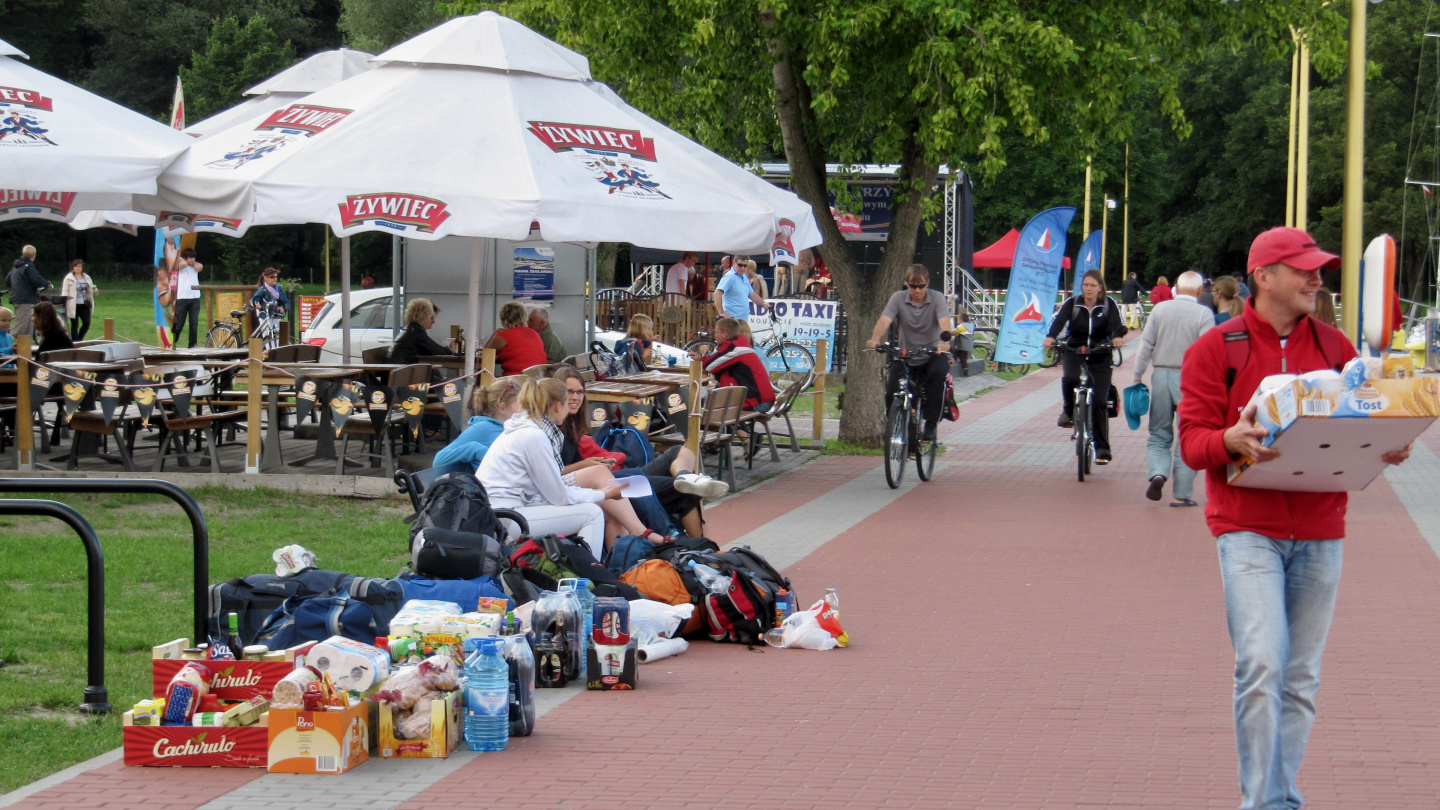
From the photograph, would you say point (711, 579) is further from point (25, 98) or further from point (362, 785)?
point (25, 98)

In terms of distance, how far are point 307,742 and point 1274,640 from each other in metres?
3.16

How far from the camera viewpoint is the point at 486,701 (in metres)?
5.38

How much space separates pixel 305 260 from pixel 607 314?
4064cm

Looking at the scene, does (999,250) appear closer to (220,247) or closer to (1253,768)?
(220,247)

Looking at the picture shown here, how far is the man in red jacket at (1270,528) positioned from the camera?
161 inches

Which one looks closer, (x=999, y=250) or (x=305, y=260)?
(x=999, y=250)

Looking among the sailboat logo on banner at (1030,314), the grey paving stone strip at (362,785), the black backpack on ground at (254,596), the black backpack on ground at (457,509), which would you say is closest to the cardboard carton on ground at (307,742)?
the grey paving stone strip at (362,785)

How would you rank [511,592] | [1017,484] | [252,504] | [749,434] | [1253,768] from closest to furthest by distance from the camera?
[1253,768] < [511,592] < [252,504] < [1017,484] < [749,434]

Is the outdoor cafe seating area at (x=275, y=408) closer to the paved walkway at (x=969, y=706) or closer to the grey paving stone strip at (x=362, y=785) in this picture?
the paved walkway at (x=969, y=706)

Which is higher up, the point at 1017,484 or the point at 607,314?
the point at 607,314

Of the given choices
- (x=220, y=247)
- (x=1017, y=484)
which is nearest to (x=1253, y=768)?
(x=1017, y=484)

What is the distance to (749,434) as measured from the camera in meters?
14.5

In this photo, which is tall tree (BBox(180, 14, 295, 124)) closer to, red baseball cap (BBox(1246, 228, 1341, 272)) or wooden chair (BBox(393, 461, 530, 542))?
wooden chair (BBox(393, 461, 530, 542))

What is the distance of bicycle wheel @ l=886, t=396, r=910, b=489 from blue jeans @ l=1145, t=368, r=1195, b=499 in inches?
82.9
